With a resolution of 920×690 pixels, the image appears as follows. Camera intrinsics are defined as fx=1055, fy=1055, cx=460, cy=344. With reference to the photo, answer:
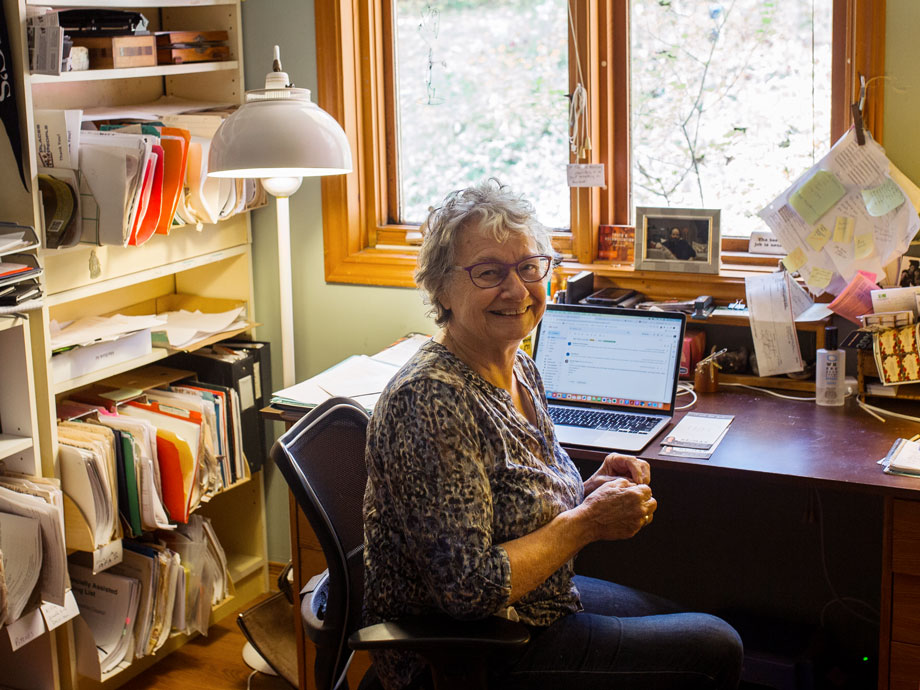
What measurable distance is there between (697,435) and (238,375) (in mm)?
1326

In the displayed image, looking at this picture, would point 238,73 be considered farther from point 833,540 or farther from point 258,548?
point 833,540

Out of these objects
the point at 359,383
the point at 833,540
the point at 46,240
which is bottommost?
the point at 833,540

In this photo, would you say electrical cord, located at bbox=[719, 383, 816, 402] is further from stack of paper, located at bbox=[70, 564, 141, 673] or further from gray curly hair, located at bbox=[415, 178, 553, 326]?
stack of paper, located at bbox=[70, 564, 141, 673]

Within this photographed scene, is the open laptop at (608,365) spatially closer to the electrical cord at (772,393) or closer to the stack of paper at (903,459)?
the electrical cord at (772,393)

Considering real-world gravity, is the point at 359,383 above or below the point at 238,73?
below

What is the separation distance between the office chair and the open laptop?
55 centimetres

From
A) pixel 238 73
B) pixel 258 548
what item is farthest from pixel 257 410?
pixel 238 73

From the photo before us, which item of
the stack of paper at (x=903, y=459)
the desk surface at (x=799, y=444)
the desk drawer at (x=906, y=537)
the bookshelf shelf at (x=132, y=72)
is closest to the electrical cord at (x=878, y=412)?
the desk surface at (x=799, y=444)

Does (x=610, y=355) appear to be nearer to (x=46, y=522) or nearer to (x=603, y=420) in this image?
(x=603, y=420)

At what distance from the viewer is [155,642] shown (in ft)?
8.78

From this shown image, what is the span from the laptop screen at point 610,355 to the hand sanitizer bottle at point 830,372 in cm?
32

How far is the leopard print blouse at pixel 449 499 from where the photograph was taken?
1.52m

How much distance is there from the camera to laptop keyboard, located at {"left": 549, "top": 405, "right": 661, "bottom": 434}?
222 centimetres

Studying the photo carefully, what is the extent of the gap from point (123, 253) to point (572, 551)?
1466 mm
